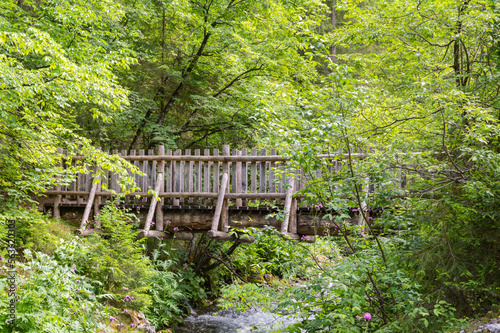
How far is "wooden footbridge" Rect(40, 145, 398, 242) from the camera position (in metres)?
7.12

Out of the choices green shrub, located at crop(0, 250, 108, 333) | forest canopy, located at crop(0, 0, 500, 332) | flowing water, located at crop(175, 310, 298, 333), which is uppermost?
forest canopy, located at crop(0, 0, 500, 332)

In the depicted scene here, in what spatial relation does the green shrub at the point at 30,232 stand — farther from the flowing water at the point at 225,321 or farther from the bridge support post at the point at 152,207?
the flowing water at the point at 225,321

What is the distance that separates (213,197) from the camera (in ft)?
25.0

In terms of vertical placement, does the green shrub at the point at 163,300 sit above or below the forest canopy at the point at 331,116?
below

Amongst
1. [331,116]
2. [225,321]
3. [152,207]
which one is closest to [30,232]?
[152,207]

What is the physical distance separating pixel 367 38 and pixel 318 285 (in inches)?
148

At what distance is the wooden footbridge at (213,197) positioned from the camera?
23.4 feet

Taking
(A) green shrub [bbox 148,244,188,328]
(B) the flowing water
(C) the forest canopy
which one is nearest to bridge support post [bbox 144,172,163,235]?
(C) the forest canopy

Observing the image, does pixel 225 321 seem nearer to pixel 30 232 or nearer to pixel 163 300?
pixel 163 300

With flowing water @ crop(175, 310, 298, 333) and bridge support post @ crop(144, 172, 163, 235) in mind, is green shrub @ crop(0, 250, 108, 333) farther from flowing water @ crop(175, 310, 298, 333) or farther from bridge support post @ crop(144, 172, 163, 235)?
flowing water @ crop(175, 310, 298, 333)

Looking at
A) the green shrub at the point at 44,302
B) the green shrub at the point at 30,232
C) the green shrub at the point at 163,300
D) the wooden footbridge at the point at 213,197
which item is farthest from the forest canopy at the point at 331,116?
the green shrub at the point at 44,302

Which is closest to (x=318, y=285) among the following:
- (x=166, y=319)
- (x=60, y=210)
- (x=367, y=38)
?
(x=367, y=38)

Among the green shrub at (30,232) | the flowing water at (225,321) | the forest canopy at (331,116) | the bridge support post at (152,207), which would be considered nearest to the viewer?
the forest canopy at (331,116)

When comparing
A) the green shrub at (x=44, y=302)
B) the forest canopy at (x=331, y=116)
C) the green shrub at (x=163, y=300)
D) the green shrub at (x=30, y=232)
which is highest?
the forest canopy at (x=331, y=116)
